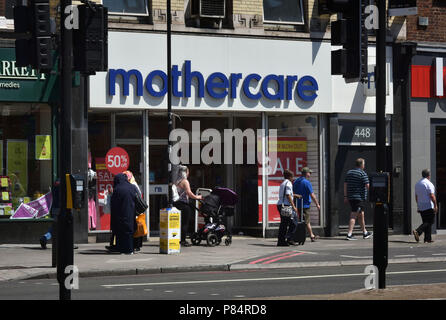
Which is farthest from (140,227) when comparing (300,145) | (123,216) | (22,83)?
(300,145)

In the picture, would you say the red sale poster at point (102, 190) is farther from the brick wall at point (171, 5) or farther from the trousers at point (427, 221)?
the trousers at point (427, 221)

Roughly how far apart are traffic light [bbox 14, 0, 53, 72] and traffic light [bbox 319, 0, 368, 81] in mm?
3440

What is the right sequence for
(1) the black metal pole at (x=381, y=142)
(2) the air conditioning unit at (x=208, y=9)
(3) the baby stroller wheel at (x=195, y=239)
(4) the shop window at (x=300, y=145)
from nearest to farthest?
1. (1) the black metal pole at (x=381, y=142)
2. (3) the baby stroller wheel at (x=195, y=239)
3. (2) the air conditioning unit at (x=208, y=9)
4. (4) the shop window at (x=300, y=145)

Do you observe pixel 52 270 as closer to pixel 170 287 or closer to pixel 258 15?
pixel 170 287

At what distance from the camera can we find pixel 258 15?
23.9 meters

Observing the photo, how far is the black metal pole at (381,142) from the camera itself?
39.8 feet

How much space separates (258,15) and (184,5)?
1959 millimetres

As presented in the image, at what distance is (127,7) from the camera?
74.2 feet

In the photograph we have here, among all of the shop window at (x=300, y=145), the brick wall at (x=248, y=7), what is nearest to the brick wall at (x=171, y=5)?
the brick wall at (x=248, y=7)

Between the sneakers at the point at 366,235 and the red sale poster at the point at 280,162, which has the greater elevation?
the red sale poster at the point at 280,162

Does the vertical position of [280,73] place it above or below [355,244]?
above

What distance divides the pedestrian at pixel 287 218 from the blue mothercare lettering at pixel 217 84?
9.79ft
